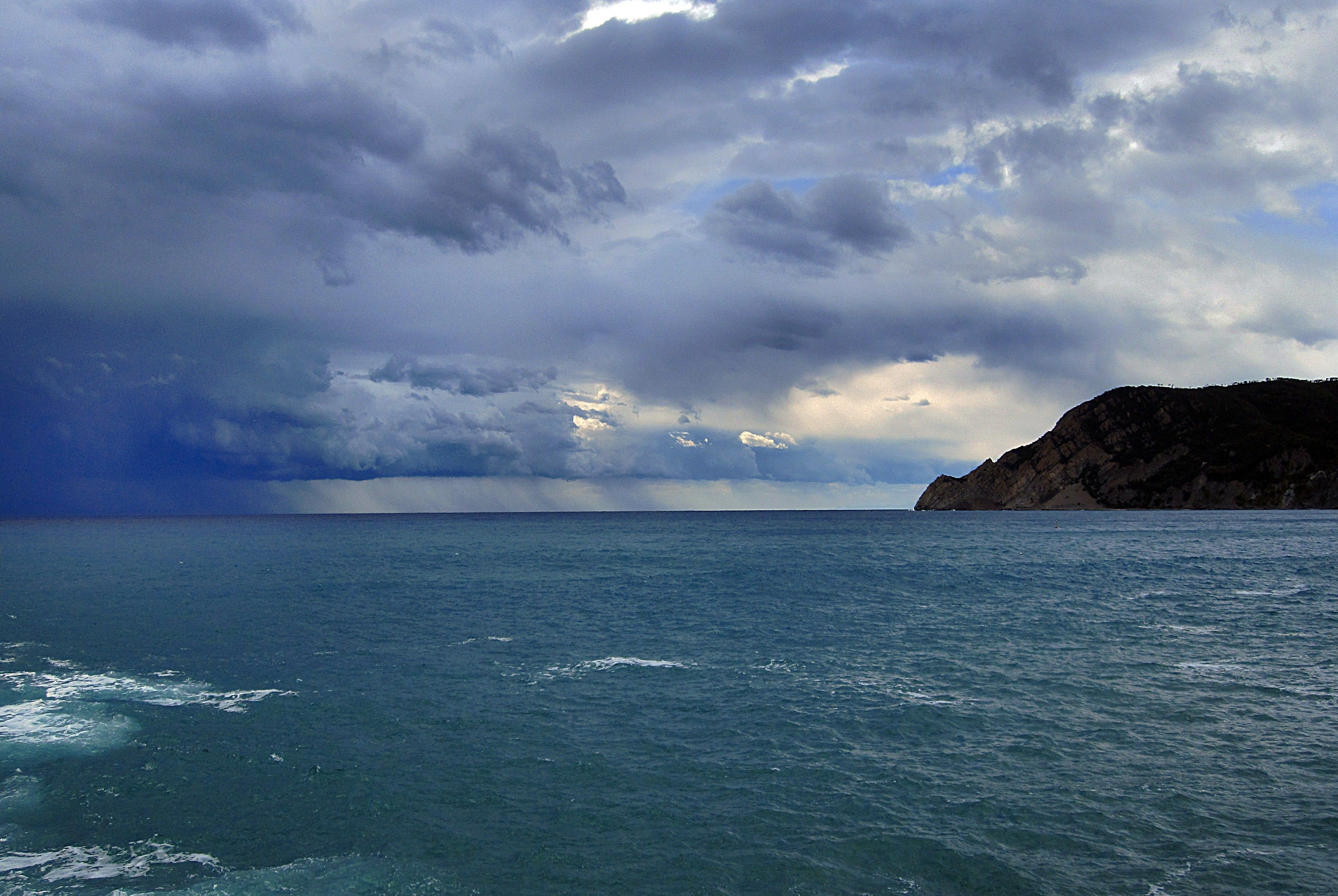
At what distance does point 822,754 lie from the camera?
27.4 metres

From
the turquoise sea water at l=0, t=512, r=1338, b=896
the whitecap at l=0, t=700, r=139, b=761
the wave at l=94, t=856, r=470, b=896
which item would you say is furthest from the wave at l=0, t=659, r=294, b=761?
the wave at l=94, t=856, r=470, b=896

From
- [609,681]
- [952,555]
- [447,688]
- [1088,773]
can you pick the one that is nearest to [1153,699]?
[1088,773]

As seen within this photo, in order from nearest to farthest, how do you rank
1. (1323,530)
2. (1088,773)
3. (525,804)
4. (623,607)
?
(525,804), (1088,773), (623,607), (1323,530)

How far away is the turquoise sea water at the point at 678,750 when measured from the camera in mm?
19484

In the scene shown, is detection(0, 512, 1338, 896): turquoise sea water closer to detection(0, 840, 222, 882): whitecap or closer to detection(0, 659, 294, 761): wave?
Answer: detection(0, 840, 222, 882): whitecap

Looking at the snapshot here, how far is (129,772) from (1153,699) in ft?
136

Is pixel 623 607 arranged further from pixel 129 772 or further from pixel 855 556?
pixel 855 556

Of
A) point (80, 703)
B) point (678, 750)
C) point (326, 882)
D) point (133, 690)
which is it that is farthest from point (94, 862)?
point (133, 690)

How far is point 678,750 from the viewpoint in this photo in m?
28.2

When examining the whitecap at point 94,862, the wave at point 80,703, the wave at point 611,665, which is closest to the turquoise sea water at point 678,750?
the whitecap at point 94,862

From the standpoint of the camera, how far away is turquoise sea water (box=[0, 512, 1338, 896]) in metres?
19.5

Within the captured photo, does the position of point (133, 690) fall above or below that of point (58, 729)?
below

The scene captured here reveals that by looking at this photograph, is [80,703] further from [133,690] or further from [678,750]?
[678,750]

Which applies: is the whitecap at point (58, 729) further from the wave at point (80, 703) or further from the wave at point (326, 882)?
the wave at point (326, 882)
